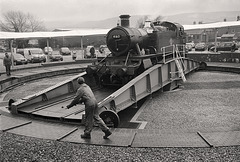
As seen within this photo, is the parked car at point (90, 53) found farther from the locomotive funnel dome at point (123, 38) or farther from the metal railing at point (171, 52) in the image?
the locomotive funnel dome at point (123, 38)

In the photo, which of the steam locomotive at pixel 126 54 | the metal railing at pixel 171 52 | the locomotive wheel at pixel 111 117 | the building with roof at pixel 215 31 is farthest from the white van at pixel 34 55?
the locomotive wheel at pixel 111 117

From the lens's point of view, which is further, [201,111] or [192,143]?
[201,111]

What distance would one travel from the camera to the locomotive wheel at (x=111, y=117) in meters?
6.72

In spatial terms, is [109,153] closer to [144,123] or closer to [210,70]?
[144,123]

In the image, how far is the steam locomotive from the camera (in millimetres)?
9930

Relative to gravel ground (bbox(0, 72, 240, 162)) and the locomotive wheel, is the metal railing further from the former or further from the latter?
the locomotive wheel

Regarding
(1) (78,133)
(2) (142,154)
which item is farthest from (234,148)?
(1) (78,133)

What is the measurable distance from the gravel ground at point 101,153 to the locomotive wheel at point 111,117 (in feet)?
4.26

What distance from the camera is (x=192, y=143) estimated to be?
18.3 ft

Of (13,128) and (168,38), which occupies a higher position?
(168,38)

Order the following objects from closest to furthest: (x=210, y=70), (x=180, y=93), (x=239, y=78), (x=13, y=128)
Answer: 1. (x=13, y=128)
2. (x=180, y=93)
3. (x=239, y=78)
4. (x=210, y=70)

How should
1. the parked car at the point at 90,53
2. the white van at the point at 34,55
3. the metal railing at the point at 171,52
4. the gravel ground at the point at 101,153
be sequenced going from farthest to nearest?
the white van at the point at 34,55, the parked car at the point at 90,53, the metal railing at the point at 171,52, the gravel ground at the point at 101,153

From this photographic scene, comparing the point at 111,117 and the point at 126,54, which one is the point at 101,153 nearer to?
the point at 111,117

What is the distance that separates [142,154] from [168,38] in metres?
8.63
